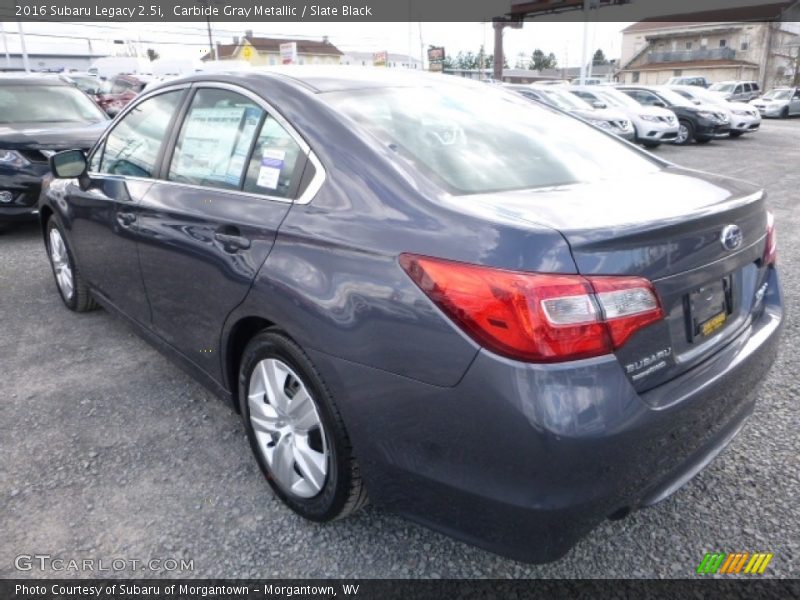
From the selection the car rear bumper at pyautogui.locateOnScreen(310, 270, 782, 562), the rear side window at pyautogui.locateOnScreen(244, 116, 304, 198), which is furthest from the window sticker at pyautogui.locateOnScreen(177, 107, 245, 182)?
the car rear bumper at pyautogui.locateOnScreen(310, 270, 782, 562)

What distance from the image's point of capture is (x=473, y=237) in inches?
63.6

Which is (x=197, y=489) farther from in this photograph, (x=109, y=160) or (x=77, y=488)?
(x=109, y=160)

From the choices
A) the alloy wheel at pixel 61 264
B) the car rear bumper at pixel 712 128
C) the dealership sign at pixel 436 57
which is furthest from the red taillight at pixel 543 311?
the dealership sign at pixel 436 57

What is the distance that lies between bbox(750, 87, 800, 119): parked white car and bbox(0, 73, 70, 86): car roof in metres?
31.9

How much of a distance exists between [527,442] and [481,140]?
1.24 metres

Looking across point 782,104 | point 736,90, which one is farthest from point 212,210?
point 736,90

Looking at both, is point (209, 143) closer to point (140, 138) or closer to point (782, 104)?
point (140, 138)

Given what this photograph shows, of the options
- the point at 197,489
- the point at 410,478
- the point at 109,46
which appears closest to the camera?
the point at 410,478

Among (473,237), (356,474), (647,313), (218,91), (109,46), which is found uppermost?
(109,46)

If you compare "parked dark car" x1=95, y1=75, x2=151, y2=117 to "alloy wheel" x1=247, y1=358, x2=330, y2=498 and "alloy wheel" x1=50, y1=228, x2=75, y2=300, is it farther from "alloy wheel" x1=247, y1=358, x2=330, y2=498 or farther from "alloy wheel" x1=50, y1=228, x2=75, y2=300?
"alloy wheel" x1=247, y1=358, x2=330, y2=498

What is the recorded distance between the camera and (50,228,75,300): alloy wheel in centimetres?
429

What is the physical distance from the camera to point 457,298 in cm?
159

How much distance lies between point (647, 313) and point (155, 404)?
250 cm

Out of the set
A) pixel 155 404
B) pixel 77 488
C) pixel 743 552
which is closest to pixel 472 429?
pixel 743 552
